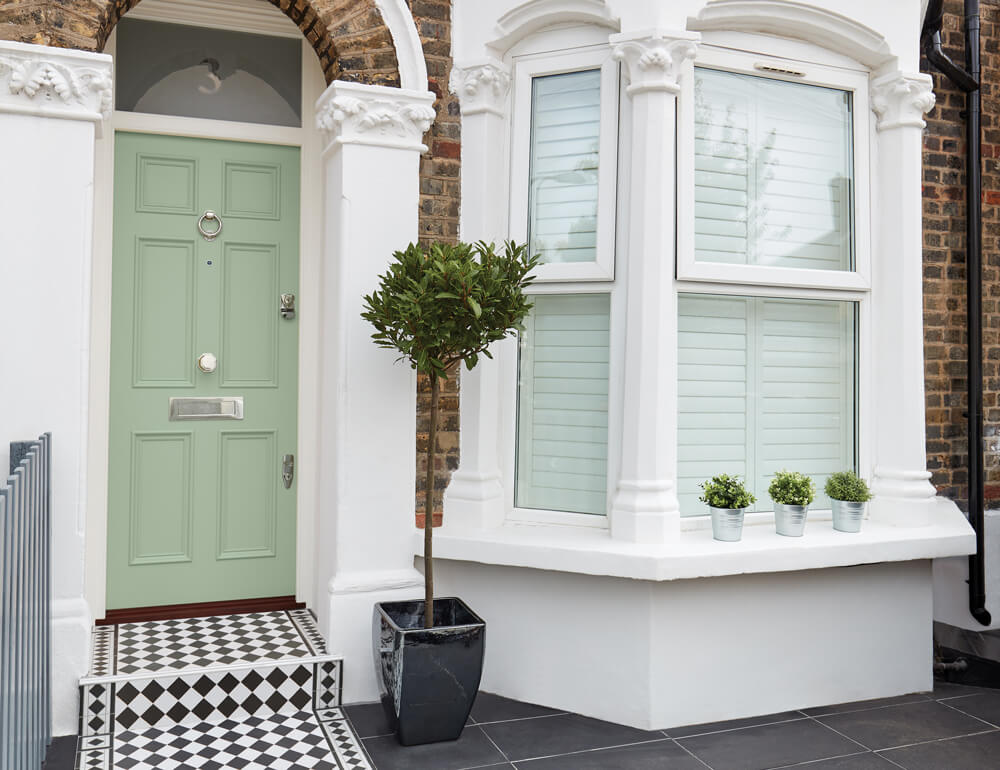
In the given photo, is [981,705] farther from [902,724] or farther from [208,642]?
[208,642]

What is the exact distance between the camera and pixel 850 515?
12.8 feet

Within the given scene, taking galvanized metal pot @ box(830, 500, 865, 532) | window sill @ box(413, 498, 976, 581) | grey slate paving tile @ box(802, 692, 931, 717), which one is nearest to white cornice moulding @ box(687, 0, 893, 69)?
galvanized metal pot @ box(830, 500, 865, 532)

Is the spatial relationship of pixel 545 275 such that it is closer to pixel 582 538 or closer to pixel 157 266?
pixel 582 538

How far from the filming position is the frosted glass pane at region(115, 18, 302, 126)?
163 inches

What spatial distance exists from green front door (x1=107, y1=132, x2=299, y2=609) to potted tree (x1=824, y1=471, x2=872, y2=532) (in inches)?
99.4

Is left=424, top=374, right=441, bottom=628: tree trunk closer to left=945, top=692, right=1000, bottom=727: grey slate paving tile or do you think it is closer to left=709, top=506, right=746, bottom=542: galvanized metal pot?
left=709, top=506, right=746, bottom=542: galvanized metal pot

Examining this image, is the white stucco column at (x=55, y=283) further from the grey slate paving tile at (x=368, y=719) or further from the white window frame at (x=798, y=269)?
the white window frame at (x=798, y=269)

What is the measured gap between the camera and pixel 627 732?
3559 millimetres

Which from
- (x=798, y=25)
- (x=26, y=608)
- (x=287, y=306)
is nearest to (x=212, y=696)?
(x=26, y=608)

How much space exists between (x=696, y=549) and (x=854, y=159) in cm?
200

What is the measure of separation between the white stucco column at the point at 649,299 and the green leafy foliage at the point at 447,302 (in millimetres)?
579

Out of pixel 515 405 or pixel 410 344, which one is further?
pixel 515 405

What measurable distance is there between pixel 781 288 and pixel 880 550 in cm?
121

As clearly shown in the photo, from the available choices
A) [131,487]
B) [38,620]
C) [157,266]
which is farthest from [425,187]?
[38,620]
